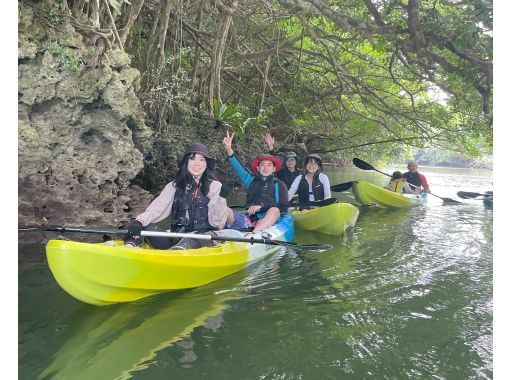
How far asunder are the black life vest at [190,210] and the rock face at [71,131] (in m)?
1.78

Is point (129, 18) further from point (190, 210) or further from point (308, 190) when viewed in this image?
point (308, 190)

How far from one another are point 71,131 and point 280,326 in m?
3.72

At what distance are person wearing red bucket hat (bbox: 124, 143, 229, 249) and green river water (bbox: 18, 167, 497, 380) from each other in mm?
618

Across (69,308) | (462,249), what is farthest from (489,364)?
(462,249)

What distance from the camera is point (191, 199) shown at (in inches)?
160

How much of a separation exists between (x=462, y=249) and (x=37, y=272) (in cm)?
543

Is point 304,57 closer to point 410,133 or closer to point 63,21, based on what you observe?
point 410,133

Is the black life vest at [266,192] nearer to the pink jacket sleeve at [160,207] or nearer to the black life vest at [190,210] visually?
the black life vest at [190,210]

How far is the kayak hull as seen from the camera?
2914 mm

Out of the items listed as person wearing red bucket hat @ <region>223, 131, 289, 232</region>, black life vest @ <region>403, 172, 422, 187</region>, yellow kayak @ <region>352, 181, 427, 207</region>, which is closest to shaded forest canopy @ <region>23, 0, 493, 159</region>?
black life vest @ <region>403, 172, 422, 187</region>

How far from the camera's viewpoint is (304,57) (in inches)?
434

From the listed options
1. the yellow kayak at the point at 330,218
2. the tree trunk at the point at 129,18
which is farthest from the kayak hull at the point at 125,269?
the tree trunk at the point at 129,18

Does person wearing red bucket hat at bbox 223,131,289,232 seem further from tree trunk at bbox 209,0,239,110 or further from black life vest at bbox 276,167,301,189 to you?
tree trunk at bbox 209,0,239,110

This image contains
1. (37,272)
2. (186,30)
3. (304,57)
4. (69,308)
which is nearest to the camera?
(69,308)
